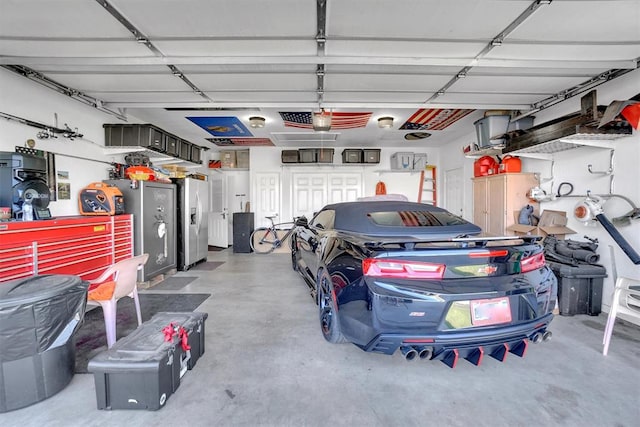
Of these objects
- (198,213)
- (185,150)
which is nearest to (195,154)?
(185,150)

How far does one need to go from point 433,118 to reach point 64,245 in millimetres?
5703

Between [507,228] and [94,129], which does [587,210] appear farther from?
[94,129]

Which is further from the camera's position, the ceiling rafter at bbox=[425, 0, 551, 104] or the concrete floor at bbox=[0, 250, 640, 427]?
the ceiling rafter at bbox=[425, 0, 551, 104]

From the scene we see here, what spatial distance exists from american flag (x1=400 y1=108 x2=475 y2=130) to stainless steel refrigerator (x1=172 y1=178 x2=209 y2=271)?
4.35 meters

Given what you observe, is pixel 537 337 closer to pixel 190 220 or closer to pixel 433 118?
pixel 433 118

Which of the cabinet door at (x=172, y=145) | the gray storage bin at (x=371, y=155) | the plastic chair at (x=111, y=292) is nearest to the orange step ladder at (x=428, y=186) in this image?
the gray storage bin at (x=371, y=155)

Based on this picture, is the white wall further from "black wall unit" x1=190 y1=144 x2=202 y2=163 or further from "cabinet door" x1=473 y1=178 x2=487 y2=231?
"black wall unit" x1=190 y1=144 x2=202 y2=163

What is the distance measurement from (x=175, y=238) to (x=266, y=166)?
3.56 meters

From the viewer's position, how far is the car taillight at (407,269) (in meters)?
1.74

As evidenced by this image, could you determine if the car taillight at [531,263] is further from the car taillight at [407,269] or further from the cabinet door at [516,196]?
the cabinet door at [516,196]

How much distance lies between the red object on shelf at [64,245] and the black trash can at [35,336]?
1.04 meters

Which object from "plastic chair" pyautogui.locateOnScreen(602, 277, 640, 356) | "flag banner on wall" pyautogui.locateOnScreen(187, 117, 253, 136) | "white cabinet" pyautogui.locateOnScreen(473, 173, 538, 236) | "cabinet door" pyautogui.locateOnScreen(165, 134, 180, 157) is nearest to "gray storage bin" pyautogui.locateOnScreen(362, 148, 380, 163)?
"flag banner on wall" pyautogui.locateOnScreen(187, 117, 253, 136)

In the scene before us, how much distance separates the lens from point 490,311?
5.50 feet

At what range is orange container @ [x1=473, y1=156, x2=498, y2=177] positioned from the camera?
5047 millimetres
